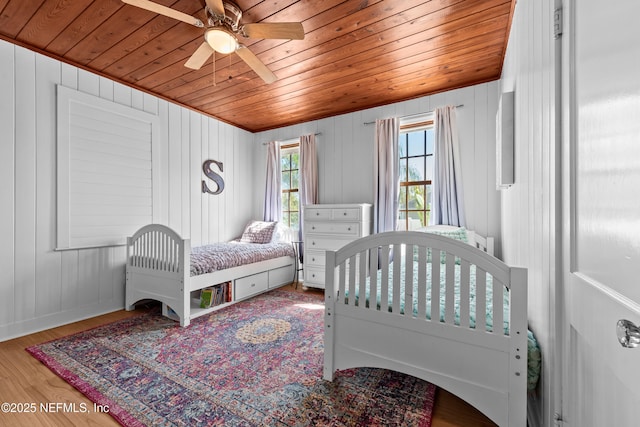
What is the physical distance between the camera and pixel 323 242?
343 centimetres

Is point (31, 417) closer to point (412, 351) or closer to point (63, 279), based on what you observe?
point (63, 279)

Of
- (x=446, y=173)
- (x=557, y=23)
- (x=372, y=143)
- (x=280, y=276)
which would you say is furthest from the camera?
(x=280, y=276)

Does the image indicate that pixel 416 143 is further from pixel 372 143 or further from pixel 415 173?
pixel 372 143

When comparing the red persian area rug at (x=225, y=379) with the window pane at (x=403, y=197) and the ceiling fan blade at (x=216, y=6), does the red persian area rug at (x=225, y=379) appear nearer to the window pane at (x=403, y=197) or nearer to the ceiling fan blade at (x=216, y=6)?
the window pane at (x=403, y=197)

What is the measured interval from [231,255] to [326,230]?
3.77ft

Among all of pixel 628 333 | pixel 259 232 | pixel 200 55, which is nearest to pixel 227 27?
pixel 200 55

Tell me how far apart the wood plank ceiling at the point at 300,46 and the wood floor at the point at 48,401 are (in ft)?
7.78

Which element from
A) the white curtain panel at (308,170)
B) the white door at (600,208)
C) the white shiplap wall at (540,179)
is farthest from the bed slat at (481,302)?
the white curtain panel at (308,170)

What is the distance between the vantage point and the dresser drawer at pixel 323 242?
3322 millimetres

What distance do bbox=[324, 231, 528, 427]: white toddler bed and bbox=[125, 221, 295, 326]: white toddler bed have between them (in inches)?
57.7

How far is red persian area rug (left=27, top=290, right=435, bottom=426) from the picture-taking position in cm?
135

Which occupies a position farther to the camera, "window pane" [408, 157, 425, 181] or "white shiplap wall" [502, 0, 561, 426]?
"window pane" [408, 157, 425, 181]

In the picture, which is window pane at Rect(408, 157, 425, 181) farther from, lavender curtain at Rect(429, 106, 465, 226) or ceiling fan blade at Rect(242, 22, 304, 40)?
ceiling fan blade at Rect(242, 22, 304, 40)

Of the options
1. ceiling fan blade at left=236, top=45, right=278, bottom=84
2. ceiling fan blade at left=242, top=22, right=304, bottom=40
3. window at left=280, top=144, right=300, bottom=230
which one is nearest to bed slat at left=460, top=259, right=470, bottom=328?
ceiling fan blade at left=242, top=22, right=304, bottom=40
